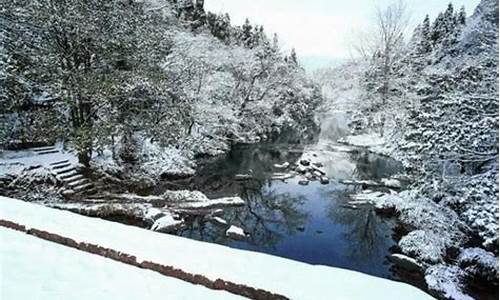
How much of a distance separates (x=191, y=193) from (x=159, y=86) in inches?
149

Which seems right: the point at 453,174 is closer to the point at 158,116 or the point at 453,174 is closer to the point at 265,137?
the point at 158,116

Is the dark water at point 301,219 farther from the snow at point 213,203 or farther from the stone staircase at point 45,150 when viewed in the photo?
the stone staircase at point 45,150

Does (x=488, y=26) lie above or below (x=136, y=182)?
above

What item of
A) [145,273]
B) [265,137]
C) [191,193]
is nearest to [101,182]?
[191,193]

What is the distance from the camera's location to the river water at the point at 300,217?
A: 27.5 ft

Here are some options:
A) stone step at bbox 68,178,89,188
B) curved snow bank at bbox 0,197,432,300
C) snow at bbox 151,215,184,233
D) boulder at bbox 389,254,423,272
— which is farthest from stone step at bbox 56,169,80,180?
boulder at bbox 389,254,423,272

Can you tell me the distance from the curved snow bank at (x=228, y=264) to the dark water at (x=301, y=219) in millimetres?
4033

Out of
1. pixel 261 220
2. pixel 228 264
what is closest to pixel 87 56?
pixel 261 220

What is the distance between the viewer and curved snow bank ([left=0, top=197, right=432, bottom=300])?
349 centimetres

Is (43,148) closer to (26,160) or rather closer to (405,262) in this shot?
(26,160)

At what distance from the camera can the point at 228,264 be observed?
3.93m

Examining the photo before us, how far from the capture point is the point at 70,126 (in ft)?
35.7

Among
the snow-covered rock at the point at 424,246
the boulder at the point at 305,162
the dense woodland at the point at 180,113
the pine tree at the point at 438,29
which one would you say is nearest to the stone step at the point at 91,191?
the dense woodland at the point at 180,113

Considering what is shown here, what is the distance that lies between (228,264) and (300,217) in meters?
6.82
